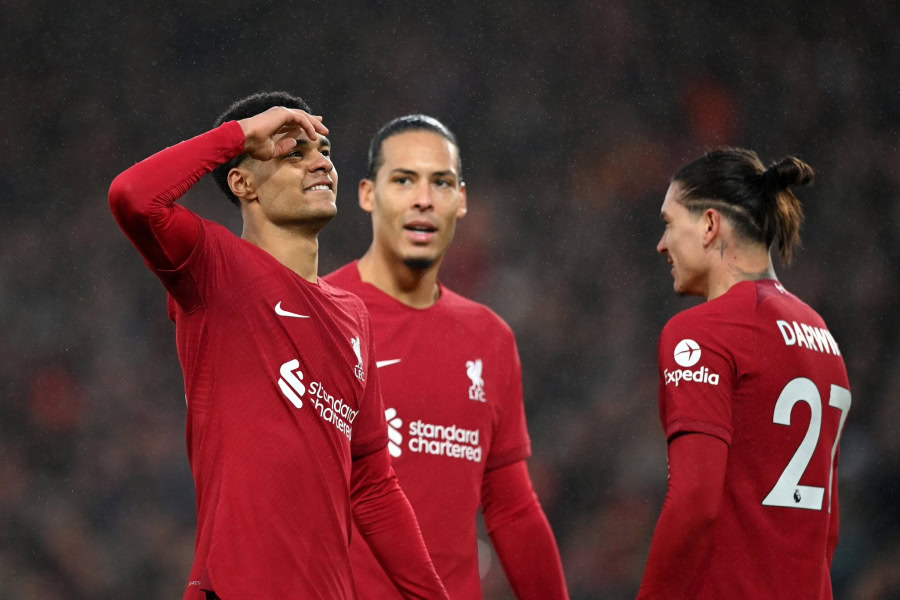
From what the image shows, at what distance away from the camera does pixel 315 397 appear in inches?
89.0

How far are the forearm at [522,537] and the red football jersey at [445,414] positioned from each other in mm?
81

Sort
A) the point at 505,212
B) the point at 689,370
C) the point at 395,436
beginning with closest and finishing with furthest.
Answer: the point at 689,370 < the point at 395,436 < the point at 505,212

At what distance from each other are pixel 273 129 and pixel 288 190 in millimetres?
205

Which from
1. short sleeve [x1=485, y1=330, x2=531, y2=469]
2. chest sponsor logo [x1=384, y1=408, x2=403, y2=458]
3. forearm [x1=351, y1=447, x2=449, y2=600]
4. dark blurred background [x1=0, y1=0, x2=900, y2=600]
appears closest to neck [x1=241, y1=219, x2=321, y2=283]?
forearm [x1=351, y1=447, x2=449, y2=600]

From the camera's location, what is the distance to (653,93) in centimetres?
753

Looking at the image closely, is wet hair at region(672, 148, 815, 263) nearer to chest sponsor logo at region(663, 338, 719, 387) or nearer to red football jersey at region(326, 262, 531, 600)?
chest sponsor logo at region(663, 338, 719, 387)

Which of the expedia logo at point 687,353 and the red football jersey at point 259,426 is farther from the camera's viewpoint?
the expedia logo at point 687,353

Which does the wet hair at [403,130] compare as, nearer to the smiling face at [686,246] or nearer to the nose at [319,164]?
the smiling face at [686,246]

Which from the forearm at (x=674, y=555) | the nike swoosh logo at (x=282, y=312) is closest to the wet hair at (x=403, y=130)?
the nike swoosh logo at (x=282, y=312)

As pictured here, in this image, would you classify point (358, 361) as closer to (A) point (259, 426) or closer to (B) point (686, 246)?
(A) point (259, 426)

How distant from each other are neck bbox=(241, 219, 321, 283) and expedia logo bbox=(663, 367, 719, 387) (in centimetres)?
105

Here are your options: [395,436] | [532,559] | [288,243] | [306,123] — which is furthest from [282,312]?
[532,559]

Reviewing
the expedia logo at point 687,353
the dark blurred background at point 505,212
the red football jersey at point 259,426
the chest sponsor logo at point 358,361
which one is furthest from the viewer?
the dark blurred background at point 505,212

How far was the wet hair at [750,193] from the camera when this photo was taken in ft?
9.58
